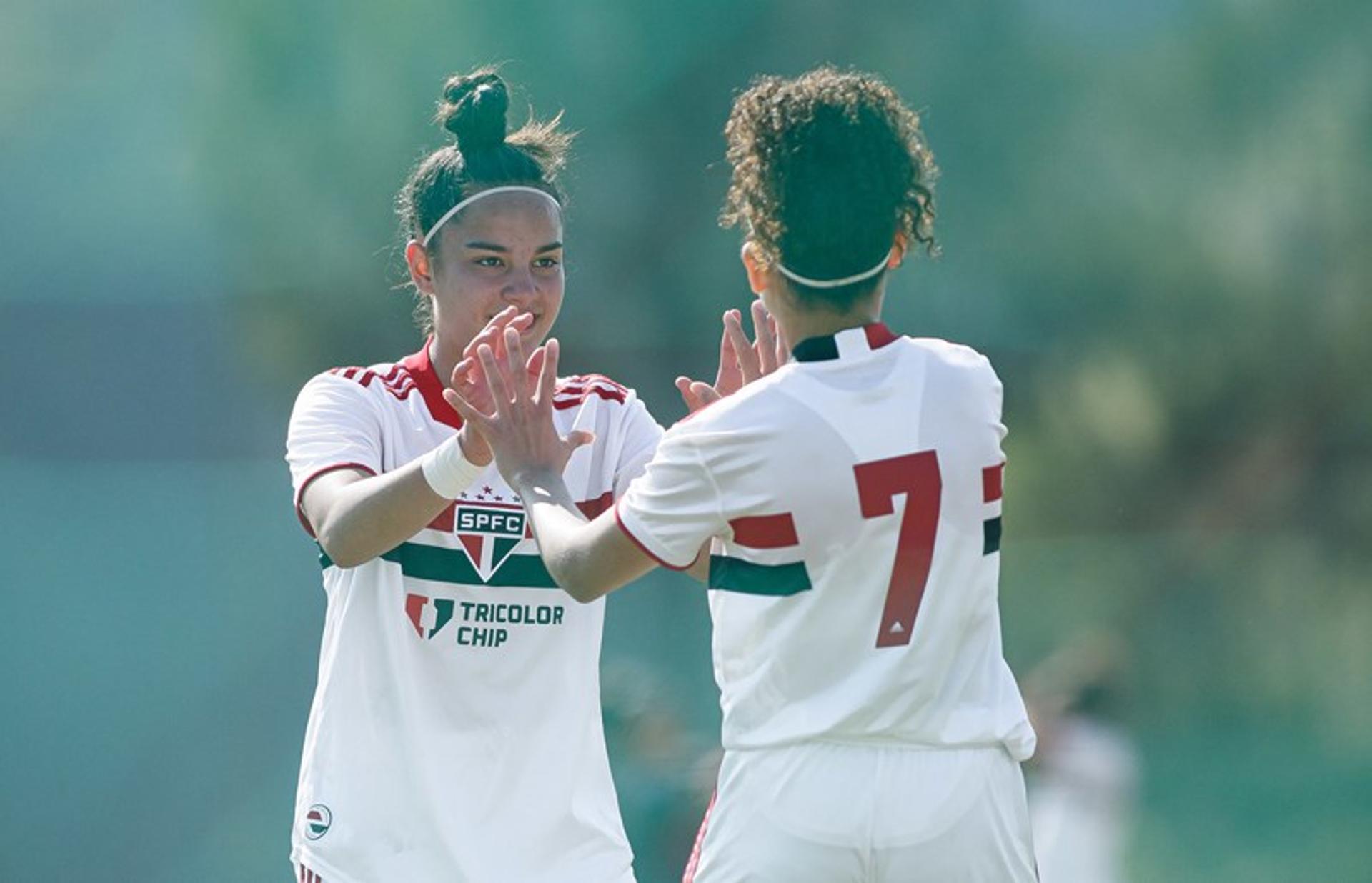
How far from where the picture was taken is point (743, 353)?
2834mm

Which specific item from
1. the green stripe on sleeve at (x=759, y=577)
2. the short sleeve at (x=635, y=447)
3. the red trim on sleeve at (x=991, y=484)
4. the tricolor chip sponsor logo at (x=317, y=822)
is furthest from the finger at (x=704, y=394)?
the tricolor chip sponsor logo at (x=317, y=822)

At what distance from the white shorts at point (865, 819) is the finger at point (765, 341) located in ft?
2.22

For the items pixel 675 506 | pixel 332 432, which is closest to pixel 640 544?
pixel 675 506

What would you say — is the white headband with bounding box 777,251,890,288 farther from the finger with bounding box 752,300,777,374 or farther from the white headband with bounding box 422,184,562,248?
the white headband with bounding box 422,184,562,248

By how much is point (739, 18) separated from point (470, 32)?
27.8 inches

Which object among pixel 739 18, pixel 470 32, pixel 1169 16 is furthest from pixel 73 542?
pixel 1169 16

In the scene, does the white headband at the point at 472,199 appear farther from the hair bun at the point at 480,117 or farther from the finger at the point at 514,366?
the finger at the point at 514,366

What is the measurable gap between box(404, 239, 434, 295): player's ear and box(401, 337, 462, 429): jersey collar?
0.09 metres

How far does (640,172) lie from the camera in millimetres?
5113

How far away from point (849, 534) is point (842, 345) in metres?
0.23

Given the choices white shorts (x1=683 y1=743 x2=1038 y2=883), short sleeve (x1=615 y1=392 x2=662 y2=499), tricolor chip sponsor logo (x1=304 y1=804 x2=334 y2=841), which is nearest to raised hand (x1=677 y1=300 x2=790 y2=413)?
short sleeve (x1=615 y1=392 x2=662 y2=499)

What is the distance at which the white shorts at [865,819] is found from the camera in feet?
7.45

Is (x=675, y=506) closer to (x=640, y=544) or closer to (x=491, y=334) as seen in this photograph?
(x=640, y=544)

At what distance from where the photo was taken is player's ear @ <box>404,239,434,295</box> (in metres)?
3.09
